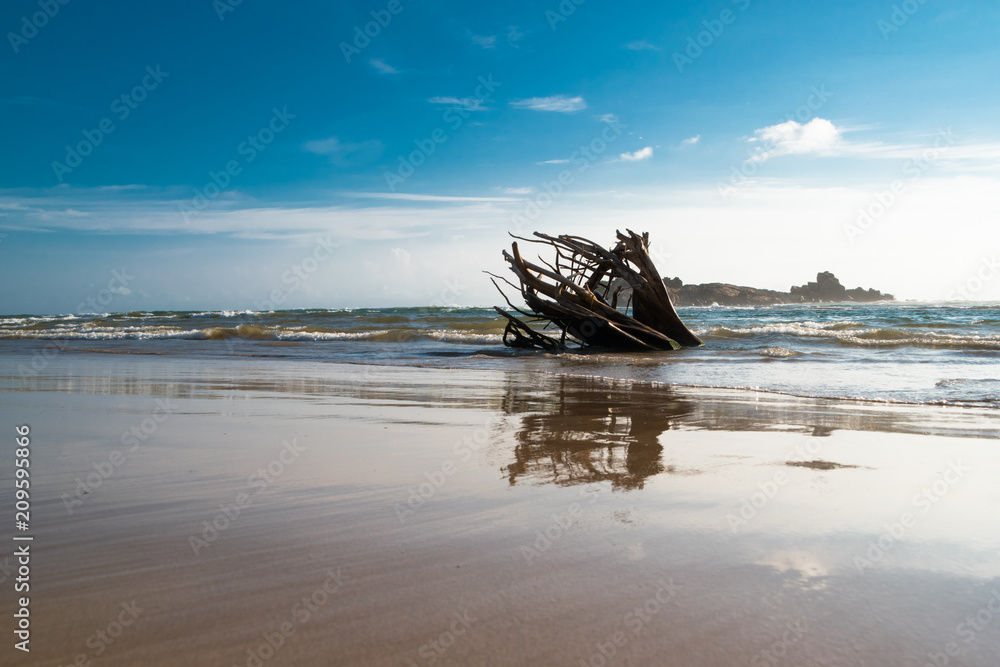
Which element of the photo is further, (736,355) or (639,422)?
(736,355)

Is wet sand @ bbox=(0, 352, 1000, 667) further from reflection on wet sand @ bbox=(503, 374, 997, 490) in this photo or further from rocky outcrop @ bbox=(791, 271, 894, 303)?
rocky outcrop @ bbox=(791, 271, 894, 303)

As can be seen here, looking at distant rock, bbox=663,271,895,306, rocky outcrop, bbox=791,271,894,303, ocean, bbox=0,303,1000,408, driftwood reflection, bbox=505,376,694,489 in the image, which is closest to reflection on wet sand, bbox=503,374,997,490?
driftwood reflection, bbox=505,376,694,489

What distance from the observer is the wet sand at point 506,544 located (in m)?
1.50

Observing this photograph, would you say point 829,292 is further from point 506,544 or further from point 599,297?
point 506,544

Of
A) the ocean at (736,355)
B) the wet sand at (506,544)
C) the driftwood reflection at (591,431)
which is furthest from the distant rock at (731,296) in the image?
the wet sand at (506,544)

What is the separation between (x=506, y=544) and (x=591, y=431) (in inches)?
91.3

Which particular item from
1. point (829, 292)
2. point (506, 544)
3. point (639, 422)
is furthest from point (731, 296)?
point (506, 544)

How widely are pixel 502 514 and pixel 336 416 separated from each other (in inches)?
106

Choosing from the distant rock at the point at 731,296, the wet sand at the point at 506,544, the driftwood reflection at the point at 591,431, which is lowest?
the driftwood reflection at the point at 591,431

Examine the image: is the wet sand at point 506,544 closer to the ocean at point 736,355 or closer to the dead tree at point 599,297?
the ocean at point 736,355

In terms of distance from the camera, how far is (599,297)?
1285cm

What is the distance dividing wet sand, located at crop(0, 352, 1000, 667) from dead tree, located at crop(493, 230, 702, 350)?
25.8 ft

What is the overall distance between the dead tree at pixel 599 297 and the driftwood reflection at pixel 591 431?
197 inches

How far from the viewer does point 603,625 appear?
5.14ft
